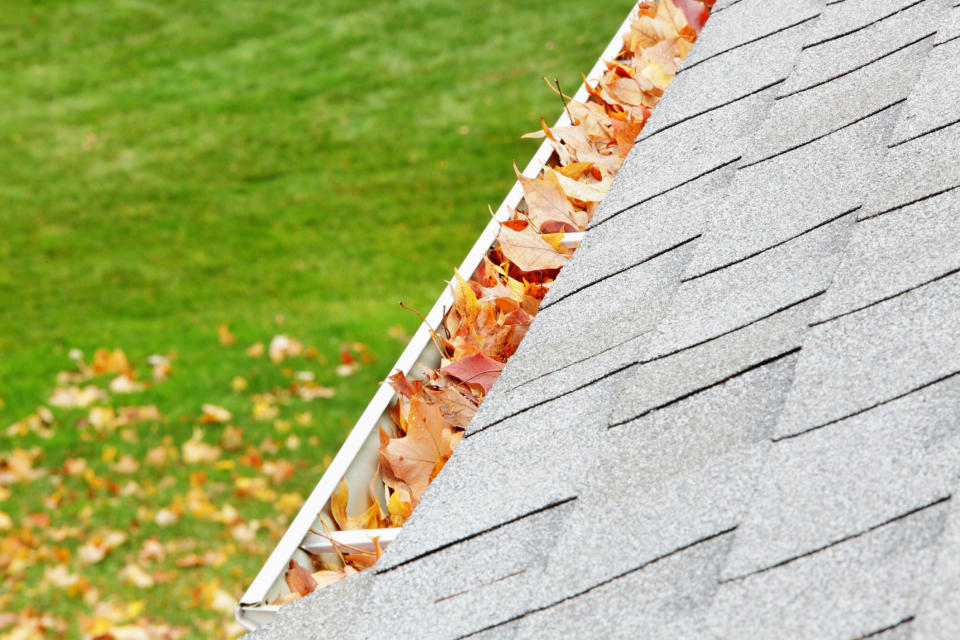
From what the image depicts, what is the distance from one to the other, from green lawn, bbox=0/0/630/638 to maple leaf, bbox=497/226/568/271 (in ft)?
Result: 12.1

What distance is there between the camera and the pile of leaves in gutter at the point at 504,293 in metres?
1.66

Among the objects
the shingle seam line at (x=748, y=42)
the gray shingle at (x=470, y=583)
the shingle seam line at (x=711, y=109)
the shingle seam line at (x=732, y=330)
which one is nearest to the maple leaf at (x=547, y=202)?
the shingle seam line at (x=711, y=109)

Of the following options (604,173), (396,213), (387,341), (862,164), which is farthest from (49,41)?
(862,164)

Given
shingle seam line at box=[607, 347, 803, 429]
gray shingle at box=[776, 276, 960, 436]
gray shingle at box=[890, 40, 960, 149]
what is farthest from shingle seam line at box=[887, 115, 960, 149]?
shingle seam line at box=[607, 347, 803, 429]

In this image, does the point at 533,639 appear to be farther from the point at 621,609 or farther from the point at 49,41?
the point at 49,41

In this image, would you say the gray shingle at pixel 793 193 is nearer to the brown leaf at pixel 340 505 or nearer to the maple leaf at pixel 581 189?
the maple leaf at pixel 581 189

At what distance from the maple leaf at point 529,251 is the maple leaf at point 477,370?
0.28 m

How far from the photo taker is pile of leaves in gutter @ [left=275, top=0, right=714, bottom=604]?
65.2 inches

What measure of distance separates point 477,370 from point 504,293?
24cm

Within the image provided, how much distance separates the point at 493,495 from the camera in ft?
4.05

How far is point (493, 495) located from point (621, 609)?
28 cm

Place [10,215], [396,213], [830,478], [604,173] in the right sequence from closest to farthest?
[830,478] < [604,173] < [396,213] < [10,215]

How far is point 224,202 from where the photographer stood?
8.16 meters

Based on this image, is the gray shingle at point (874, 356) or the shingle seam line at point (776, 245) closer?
the gray shingle at point (874, 356)
